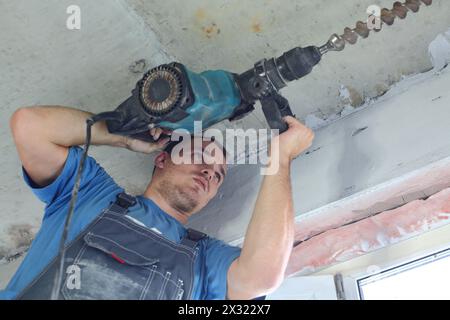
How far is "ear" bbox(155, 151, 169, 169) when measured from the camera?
1.57 m

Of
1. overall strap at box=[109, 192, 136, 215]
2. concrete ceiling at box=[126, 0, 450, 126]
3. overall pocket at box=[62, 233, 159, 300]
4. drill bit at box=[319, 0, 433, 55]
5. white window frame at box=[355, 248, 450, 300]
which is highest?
concrete ceiling at box=[126, 0, 450, 126]

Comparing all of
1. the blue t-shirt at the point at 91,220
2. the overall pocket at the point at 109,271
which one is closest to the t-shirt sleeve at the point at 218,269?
the blue t-shirt at the point at 91,220

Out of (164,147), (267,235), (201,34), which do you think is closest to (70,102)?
(164,147)

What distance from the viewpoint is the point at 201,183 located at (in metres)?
1.52

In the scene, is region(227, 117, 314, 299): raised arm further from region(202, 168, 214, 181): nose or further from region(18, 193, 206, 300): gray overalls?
region(202, 168, 214, 181): nose

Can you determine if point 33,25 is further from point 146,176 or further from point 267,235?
point 267,235

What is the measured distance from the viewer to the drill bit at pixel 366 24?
1.29 m

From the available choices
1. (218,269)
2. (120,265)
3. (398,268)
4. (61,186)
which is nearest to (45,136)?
(61,186)

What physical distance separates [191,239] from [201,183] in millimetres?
191

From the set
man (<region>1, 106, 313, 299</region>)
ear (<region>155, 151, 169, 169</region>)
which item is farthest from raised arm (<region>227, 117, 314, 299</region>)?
ear (<region>155, 151, 169, 169</region>)

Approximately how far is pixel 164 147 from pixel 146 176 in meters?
0.26

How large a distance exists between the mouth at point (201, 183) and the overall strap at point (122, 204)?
21 centimetres

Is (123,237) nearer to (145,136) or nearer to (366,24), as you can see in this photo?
(145,136)

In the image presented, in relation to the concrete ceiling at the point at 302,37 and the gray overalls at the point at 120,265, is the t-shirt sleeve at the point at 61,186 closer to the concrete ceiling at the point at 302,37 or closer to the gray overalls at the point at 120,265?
the gray overalls at the point at 120,265
